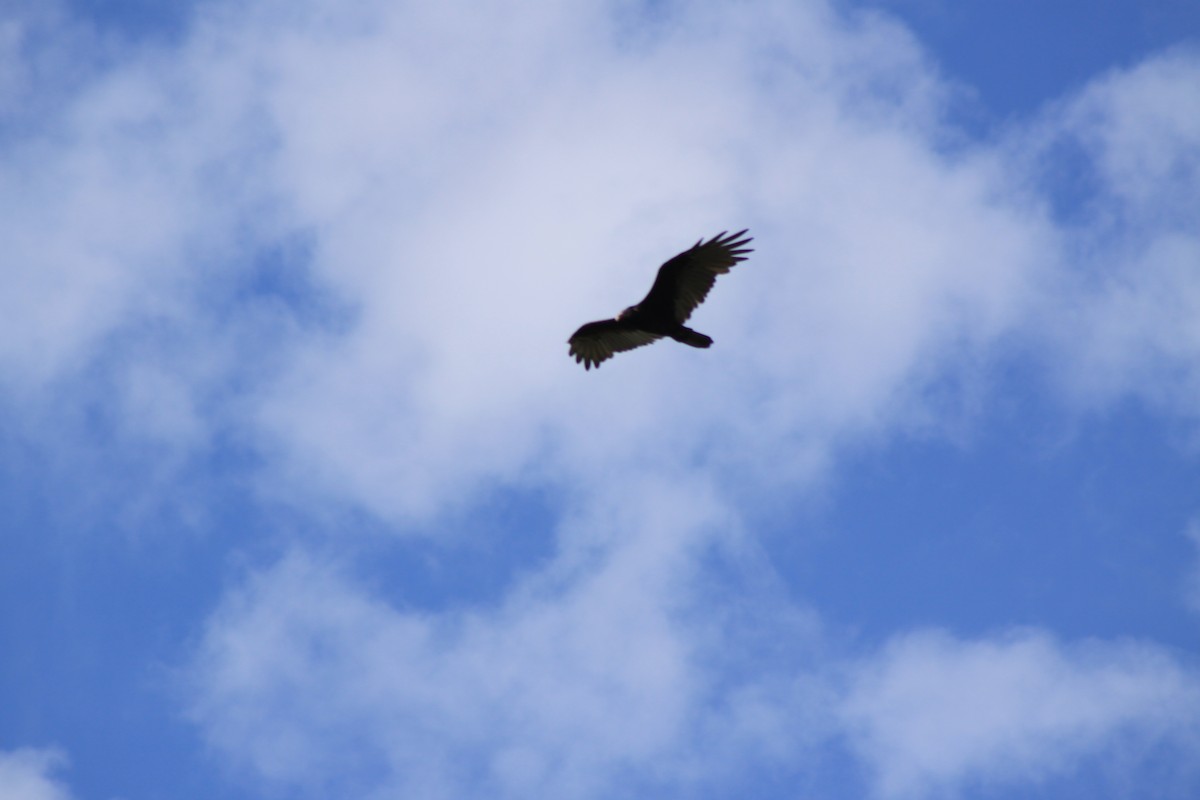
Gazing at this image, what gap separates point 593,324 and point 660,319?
57.9 inches

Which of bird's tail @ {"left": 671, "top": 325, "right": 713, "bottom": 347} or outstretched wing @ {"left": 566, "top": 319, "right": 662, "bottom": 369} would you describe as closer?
bird's tail @ {"left": 671, "top": 325, "right": 713, "bottom": 347}

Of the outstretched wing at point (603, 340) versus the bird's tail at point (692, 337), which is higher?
the outstretched wing at point (603, 340)

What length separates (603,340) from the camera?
24.7 m

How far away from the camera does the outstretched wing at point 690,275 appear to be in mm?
23266

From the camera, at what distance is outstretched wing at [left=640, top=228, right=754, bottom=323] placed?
76.3ft

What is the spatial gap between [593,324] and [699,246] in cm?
277

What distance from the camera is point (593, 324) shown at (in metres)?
24.5

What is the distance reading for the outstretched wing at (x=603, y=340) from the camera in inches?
961

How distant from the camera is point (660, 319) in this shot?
23766 millimetres

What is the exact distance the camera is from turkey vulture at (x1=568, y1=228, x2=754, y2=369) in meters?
23.3

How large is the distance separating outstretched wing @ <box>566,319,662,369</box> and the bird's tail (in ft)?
2.54

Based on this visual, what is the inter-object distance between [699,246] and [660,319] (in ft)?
5.32

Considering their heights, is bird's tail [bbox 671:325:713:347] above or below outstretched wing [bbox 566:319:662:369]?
below

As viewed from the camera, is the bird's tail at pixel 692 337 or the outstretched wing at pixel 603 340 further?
the outstretched wing at pixel 603 340
